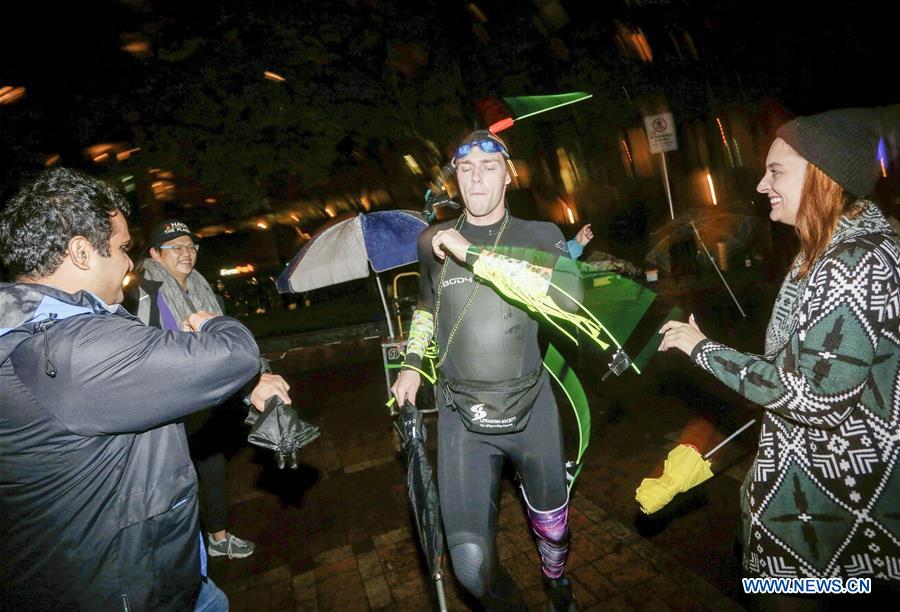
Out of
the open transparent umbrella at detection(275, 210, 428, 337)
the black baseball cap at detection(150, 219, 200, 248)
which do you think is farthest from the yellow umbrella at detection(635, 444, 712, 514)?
the open transparent umbrella at detection(275, 210, 428, 337)

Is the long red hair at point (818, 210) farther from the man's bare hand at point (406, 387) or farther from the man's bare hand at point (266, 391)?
the man's bare hand at point (266, 391)

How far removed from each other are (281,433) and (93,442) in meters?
0.65

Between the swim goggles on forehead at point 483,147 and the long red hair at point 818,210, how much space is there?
5.26 feet

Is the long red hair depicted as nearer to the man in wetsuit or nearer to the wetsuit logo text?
the man in wetsuit

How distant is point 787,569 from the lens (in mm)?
1861

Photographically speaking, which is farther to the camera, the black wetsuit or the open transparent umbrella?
the open transparent umbrella

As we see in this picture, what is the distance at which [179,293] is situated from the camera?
388cm

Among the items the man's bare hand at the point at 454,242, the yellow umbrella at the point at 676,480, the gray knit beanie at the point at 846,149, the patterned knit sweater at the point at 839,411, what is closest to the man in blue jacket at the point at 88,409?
the man's bare hand at the point at 454,242

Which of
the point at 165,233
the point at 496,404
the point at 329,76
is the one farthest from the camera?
the point at 329,76

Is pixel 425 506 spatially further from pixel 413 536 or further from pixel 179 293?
pixel 179 293

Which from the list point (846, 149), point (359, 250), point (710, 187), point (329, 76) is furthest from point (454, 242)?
point (710, 187)

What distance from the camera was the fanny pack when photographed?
2709 mm

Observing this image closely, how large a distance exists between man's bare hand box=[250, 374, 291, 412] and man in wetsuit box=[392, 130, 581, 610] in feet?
2.70

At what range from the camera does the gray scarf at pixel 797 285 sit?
173 cm
